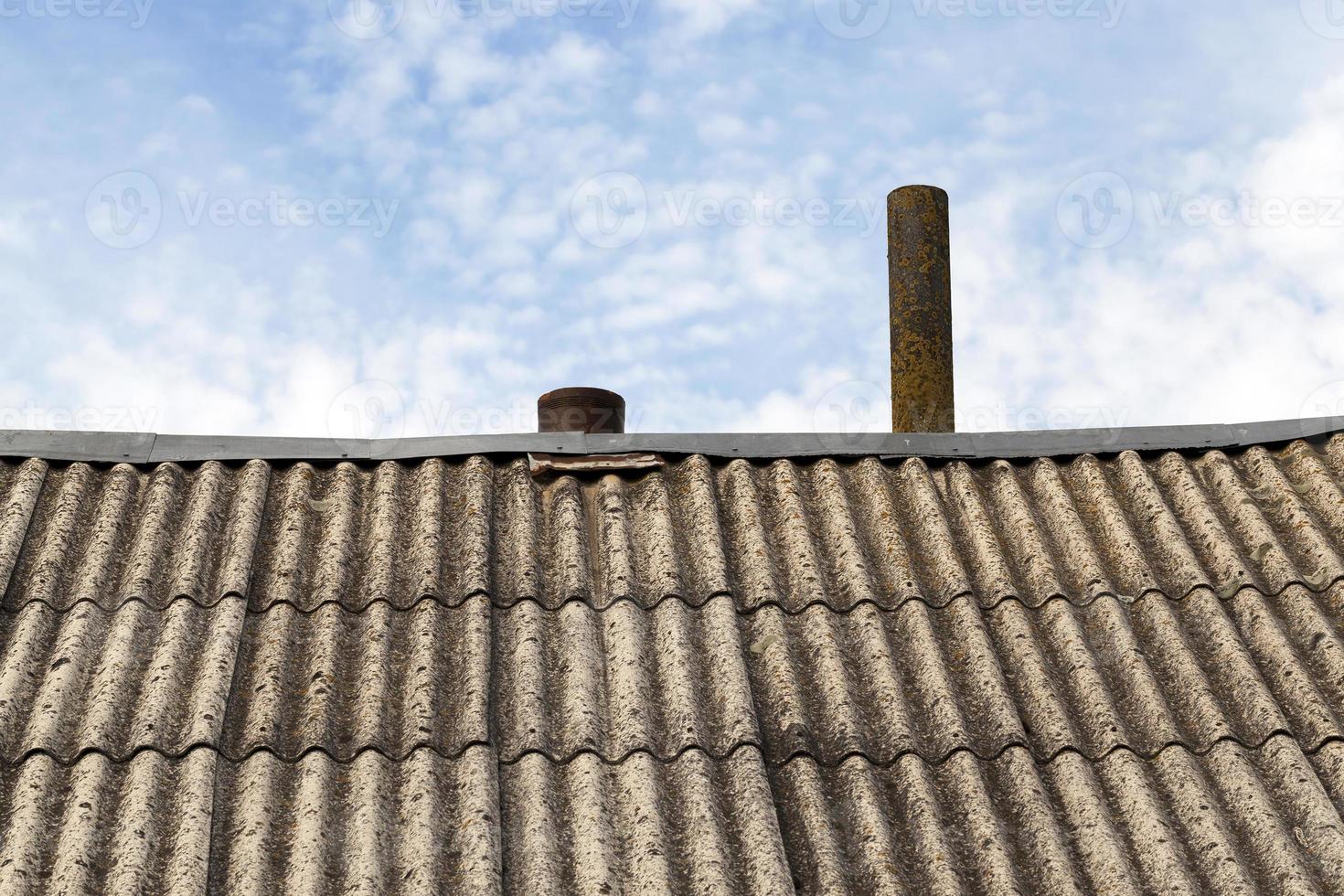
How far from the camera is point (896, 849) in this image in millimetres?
2789

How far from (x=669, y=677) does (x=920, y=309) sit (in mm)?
2868

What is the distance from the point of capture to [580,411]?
17.1 ft

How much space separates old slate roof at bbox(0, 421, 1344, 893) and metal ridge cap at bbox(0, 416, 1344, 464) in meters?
0.06

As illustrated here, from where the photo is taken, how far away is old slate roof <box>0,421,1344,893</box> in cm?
273

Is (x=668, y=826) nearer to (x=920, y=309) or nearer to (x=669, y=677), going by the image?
(x=669, y=677)

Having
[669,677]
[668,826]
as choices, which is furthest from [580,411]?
[668,826]

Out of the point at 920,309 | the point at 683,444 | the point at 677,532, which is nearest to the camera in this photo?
the point at 677,532

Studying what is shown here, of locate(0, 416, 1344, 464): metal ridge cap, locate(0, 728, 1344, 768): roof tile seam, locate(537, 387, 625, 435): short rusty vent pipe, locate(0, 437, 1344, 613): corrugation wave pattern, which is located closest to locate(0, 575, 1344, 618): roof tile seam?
locate(0, 437, 1344, 613): corrugation wave pattern

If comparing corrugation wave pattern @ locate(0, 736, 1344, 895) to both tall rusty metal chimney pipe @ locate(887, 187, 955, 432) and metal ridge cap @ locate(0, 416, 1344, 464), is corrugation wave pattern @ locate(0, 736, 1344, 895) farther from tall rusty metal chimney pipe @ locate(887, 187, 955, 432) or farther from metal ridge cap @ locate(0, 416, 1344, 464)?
tall rusty metal chimney pipe @ locate(887, 187, 955, 432)

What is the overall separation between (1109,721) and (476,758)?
145cm

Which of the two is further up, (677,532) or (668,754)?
(677,532)

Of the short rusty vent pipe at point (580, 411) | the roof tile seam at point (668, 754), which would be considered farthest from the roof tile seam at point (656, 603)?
the short rusty vent pipe at point (580, 411)

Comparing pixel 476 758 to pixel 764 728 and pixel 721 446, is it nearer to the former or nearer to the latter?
pixel 764 728

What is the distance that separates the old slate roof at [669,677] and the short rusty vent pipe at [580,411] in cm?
97
